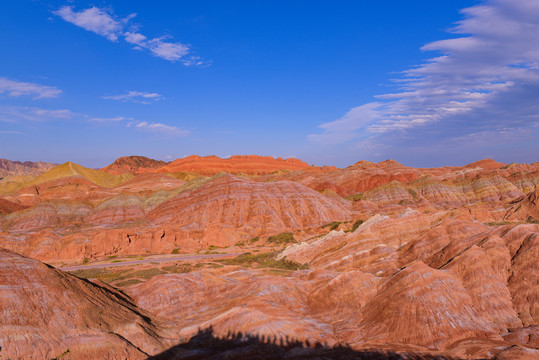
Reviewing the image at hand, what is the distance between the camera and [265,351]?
16234mm

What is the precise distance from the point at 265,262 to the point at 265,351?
23.8 metres

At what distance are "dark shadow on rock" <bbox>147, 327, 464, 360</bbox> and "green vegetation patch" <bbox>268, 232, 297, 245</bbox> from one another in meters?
41.4

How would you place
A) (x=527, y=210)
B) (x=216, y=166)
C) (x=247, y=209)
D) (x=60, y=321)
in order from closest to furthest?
(x=60, y=321) < (x=527, y=210) < (x=247, y=209) < (x=216, y=166)

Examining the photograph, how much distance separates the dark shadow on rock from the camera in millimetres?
15305

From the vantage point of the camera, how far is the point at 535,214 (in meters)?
48.6

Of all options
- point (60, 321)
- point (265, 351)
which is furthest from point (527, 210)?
point (60, 321)

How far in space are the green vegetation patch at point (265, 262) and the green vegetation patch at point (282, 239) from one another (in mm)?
13744

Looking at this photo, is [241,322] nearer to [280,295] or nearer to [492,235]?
[280,295]

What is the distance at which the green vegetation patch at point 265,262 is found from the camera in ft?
118

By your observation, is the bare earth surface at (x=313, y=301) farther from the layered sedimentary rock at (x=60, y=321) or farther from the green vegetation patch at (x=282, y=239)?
the green vegetation patch at (x=282, y=239)

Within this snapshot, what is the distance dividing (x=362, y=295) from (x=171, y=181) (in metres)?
98.3

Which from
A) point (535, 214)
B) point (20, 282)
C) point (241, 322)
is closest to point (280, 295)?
point (241, 322)

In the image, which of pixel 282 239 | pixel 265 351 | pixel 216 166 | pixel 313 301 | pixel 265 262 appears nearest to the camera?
pixel 265 351

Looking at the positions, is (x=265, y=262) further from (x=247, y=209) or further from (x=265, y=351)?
(x=247, y=209)
